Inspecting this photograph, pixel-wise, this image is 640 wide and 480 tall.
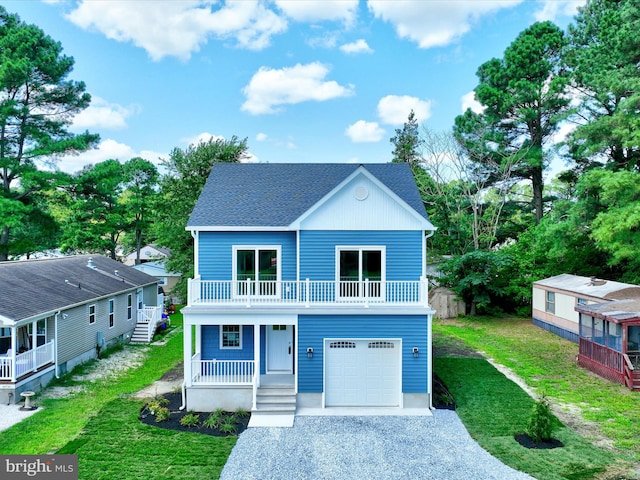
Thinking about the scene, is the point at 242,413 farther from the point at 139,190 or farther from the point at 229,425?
the point at 139,190

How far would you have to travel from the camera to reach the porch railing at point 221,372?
1230cm

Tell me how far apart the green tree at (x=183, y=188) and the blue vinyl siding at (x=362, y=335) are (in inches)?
616

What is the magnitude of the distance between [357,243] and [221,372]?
Result: 615 cm

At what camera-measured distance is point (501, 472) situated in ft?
28.1

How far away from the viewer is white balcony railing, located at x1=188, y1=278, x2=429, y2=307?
12453 mm

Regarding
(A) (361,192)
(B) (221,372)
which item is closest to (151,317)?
(B) (221,372)

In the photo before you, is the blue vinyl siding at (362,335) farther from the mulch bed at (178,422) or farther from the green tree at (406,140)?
the green tree at (406,140)

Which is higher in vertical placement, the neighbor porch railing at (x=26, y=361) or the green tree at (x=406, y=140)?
the green tree at (x=406, y=140)

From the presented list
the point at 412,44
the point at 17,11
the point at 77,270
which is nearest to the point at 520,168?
the point at 412,44

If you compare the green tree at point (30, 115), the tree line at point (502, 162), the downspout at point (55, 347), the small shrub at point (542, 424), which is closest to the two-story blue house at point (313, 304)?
the small shrub at point (542, 424)

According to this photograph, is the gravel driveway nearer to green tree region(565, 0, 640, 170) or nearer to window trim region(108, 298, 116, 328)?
window trim region(108, 298, 116, 328)

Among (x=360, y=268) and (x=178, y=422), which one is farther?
(x=360, y=268)

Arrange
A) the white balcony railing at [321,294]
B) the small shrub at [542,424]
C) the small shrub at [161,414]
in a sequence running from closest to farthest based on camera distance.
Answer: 1. the small shrub at [542,424]
2. the small shrub at [161,414]
3. the white balcony railing at [321,294]

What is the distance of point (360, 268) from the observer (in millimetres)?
13070
